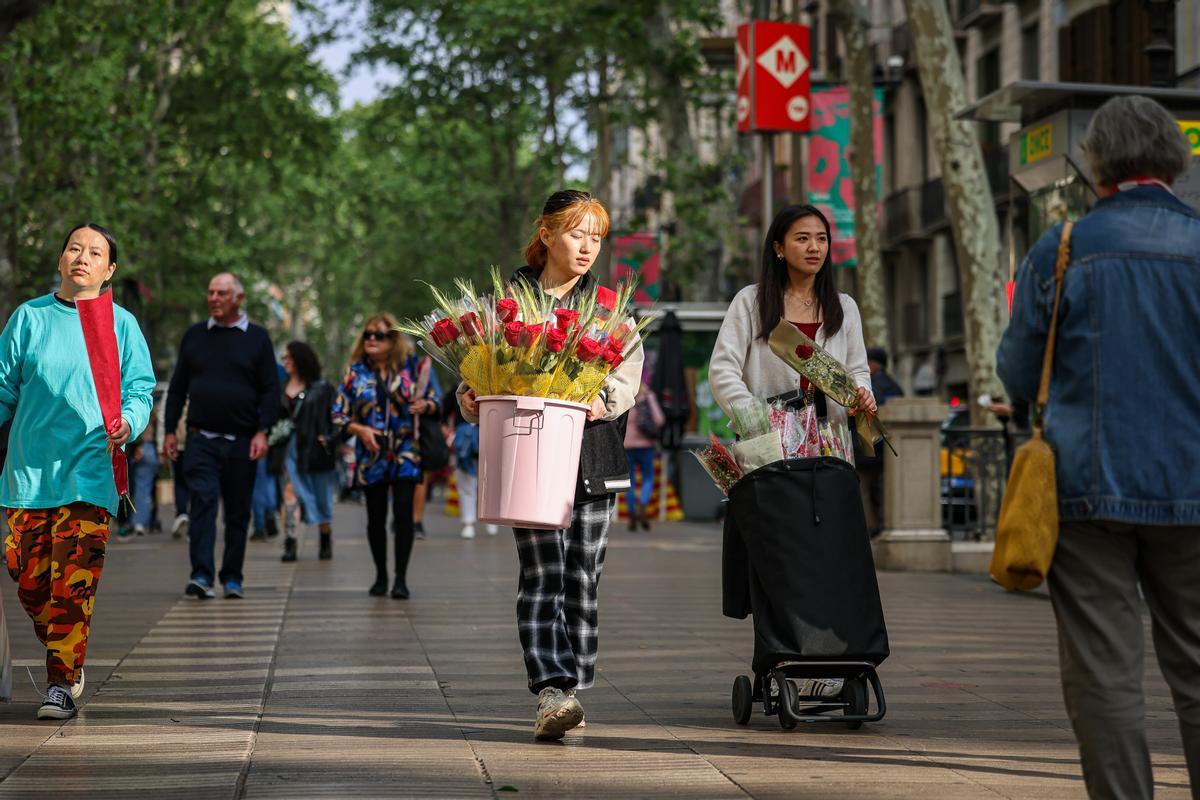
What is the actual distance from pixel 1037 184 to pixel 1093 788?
10748 millimetres

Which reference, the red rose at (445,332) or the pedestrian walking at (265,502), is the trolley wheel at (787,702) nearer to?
the red rose at (445,332)

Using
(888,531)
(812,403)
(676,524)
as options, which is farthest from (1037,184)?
(676,524)

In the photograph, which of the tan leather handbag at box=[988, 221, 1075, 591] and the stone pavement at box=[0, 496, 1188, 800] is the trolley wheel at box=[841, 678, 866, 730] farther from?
the tan leather handbag at box=[988, 221, 1075, 591]

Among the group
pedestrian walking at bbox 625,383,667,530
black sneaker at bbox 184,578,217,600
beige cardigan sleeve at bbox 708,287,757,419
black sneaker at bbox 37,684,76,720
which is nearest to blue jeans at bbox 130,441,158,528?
pedestrian walking at bbox 625,383,667,530

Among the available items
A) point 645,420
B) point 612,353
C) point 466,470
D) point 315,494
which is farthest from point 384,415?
point 645,420

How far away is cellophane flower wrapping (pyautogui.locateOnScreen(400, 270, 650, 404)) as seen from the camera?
659 centimetres

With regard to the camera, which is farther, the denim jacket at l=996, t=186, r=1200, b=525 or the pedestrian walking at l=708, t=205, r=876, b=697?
the pedestrian walking at l=708, t=205, r=876, b=697

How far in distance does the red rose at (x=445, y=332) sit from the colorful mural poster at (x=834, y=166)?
63.1 ft

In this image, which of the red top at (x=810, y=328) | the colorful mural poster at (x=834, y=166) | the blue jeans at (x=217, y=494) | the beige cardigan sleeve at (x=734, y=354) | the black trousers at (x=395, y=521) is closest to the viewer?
the beige cardigan sleeve at (x=734, y=354)

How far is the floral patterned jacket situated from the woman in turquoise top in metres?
5.20

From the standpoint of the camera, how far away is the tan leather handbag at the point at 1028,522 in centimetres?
481

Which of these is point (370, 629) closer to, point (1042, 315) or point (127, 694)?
point (127, 694)

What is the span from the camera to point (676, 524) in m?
26.4

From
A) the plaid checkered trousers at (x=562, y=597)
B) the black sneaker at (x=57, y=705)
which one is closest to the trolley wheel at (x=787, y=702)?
the plaid checkered trousers at (x=562, y=597)
